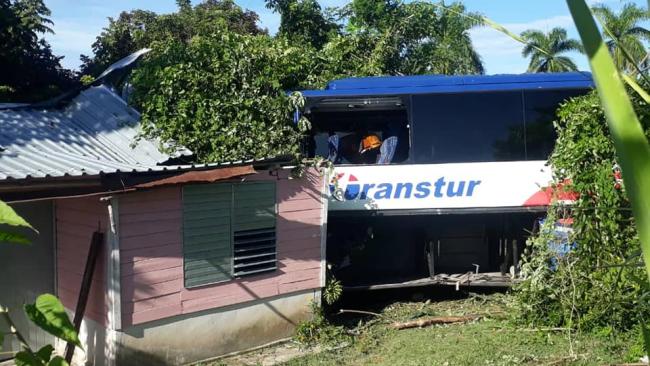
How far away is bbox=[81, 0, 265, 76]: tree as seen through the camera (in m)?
20.1

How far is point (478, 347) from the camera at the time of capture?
7359mm

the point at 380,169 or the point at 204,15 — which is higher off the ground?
the point at 204,15

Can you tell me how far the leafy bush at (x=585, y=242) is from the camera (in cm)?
732

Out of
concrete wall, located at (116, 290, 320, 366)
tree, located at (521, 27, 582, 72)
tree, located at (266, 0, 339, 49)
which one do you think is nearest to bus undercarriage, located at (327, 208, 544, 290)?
concrete wall, located at (116, 290, 320, 366)

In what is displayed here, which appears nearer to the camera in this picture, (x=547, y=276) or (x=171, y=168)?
(x=171, y=168)

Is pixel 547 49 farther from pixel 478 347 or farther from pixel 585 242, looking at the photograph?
pixel 585 242

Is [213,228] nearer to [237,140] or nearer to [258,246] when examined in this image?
[258,246]

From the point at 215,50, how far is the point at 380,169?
2616 millimetres

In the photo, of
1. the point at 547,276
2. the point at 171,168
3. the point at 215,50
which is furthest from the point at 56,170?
the point at 547,276

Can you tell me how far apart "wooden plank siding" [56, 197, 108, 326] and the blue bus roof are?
326cm

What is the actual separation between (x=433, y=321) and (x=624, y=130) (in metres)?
8.20

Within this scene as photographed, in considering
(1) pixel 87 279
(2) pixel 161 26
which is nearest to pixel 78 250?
(1) pixel 87 279

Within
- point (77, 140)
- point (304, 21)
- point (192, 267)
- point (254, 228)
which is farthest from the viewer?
point (304, 21)

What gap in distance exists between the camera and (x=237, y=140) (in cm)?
801
